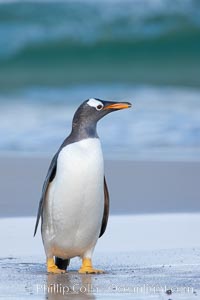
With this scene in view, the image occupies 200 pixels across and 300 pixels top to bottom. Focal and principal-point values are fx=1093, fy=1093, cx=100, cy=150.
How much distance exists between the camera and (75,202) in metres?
6.65

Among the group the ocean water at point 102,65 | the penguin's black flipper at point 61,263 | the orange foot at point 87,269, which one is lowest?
the orange foot at point 87,269

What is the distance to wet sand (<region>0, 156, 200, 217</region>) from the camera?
9.14 meters

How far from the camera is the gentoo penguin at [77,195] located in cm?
656

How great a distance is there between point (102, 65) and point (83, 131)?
19340mm

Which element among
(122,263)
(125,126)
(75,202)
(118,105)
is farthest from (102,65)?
(75,202)

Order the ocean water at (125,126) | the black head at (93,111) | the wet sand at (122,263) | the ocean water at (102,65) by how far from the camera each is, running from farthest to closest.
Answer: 1. the ocean water at (102,65)
2. the ocean water at (125,126)
3. the black head at (93,111)
4. the wet sand at (122,263)

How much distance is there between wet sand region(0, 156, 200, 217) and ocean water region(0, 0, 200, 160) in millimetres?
2322

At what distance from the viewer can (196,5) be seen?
1109 inches

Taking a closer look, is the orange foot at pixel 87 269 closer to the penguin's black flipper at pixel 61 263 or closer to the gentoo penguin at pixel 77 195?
the gentoo penguin at pixel 77 195

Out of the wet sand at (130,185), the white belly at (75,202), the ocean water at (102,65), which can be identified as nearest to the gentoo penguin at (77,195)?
the white belly at (75,202)

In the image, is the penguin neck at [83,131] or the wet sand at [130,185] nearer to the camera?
the penguin neck at [83,131]

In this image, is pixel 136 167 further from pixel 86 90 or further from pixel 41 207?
pixel 86 90

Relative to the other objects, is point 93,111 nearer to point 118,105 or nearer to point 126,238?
point 118,105

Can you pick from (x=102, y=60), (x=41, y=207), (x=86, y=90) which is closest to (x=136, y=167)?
(x=41, y=207)
